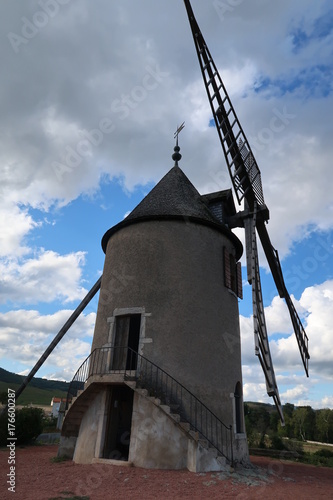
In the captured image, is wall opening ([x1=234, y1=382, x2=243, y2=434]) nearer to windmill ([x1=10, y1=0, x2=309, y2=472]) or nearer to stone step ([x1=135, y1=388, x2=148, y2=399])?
windmill ([x1=10, y1=0, x2=309, y2=472])

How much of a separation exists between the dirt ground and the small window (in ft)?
18.4

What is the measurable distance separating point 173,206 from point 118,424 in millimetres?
7405

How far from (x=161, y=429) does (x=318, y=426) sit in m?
52.1

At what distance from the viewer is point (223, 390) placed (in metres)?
10.7

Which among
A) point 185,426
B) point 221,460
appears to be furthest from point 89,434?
point 221,460

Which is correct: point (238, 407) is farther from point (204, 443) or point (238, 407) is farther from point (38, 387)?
point (38, 387)

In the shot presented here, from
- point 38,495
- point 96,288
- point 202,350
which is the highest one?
point 96,288

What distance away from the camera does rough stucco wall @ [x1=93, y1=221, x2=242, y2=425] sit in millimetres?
10344

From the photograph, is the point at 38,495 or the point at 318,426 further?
the point at 318,426

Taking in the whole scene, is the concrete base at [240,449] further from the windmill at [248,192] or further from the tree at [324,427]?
the tree at [324,427]

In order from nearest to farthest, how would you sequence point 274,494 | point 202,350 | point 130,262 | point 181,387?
1. point 274,494
2. point 181,387
3. point 202,350
4. point 130,262

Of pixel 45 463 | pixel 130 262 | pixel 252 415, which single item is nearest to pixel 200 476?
pixel 45 463

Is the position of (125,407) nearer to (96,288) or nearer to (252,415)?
(96,288)

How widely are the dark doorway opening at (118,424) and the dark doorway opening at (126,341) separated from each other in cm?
74
